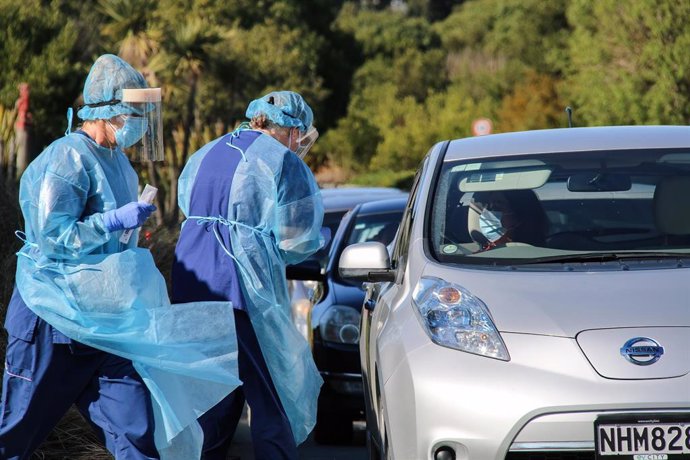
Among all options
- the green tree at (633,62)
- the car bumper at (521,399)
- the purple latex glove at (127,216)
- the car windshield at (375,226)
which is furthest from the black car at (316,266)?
the green tree at (633,62)

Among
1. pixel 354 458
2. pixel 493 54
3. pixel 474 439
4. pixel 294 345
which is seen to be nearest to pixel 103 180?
pixel 294 345

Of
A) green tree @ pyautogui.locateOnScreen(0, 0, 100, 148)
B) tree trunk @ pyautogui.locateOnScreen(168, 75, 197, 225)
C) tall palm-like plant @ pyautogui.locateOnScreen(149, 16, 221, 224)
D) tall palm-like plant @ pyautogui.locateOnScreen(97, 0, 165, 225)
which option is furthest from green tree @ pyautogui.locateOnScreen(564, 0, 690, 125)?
green tree @ pyautogui.locateOnScreen(0, 0, 100, 148)

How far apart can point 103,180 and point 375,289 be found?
1.57 m

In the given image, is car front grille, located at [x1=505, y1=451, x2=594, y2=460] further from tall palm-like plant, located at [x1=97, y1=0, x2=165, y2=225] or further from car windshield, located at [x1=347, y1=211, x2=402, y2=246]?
tall palm-like plant, located at [x1=97, y1=0, x2=165, y2=225]

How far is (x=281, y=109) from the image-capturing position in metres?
6.32

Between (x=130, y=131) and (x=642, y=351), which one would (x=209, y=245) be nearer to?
(x=130, y=131)

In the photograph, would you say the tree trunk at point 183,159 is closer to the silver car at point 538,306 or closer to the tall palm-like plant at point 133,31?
the tall palm-like plant at point 133,31

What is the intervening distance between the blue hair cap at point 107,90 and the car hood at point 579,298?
1.46 metres

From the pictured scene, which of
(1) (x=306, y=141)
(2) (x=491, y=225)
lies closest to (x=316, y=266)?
(1) (x=306, y=141)

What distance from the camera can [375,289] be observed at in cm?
626

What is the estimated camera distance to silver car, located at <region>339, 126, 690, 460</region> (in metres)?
4.38

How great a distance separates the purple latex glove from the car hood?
3.69 feet

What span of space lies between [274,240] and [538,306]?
1796mm

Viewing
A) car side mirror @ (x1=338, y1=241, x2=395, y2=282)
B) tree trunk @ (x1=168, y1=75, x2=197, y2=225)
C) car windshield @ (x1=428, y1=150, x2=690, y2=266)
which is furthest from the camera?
tree trunk @ (x1=168, y1=75, x2=197, y2=225)
